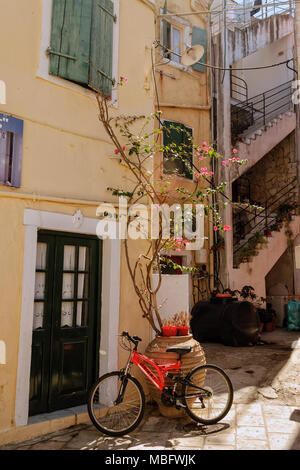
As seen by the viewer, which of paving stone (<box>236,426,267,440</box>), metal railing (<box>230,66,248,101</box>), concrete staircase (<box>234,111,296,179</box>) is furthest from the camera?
metal railing (<box>230,66,248,101</box>)

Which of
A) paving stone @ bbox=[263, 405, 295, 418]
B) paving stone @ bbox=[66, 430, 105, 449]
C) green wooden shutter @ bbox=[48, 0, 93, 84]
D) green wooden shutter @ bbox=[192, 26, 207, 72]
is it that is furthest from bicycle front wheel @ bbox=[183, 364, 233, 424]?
green wooden shutter @ bbox=[192, 26, 207, 72]

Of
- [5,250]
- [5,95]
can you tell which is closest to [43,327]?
[5,250]

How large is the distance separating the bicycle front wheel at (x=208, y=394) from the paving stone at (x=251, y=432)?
1.05 ft

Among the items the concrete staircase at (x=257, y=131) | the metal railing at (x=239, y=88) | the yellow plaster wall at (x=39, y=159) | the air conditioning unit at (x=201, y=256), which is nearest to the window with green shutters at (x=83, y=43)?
the yellow plaster wall at (x=39, y=159)

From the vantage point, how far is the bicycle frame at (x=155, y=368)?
5.21m

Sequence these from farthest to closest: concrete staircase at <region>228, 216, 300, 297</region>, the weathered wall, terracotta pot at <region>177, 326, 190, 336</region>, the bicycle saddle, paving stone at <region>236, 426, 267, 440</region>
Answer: the weathered wall → concrete staircase at <region>228, 216, 300, 297</region> → terracotta pot at <region>177, 326, 190, 336</region> → the bicycle saddle → paving stone at <region>236, 426, 267, 440</region>

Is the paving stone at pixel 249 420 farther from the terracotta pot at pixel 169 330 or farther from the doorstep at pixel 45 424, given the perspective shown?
the doorstep at pixel 45 424

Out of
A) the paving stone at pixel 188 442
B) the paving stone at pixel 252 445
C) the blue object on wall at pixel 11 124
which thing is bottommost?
the paving stone at pixel 188 442

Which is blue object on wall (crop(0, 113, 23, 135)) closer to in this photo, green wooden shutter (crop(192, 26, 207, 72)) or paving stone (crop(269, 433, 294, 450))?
paving stone (crop(269, 433, 294, 450))

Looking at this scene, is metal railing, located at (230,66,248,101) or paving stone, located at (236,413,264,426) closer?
paving stone, located at (236,413,264,426)

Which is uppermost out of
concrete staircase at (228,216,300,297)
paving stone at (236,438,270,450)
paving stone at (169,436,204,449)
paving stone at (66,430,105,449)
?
concrete staircase at (228,216,300,297)

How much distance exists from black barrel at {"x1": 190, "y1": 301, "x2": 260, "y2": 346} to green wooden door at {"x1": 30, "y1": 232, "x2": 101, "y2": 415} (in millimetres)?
5663

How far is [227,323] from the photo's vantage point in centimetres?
1068

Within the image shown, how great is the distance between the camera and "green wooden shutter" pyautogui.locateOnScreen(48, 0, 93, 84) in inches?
226
